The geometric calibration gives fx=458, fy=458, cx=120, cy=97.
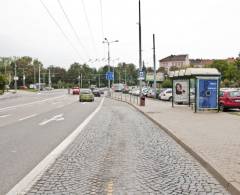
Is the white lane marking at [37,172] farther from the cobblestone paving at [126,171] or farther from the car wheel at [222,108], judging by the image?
the car wheel at [222,108]

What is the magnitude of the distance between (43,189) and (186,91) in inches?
990

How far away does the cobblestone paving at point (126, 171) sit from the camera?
6934 mm

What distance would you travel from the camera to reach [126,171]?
27.3 ft

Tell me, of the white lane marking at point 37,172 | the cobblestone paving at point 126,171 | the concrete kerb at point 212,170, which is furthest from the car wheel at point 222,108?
the white lane marking at point 37,172

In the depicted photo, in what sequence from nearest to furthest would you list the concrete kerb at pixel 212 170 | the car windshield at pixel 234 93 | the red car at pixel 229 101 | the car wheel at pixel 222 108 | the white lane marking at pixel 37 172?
the concrete kerb at pixel 212 170, the white lane marking at pixel 37 172, the red car at pixel 229 101, the car windshield at pixel 234 93, the car wheel at pixel 222 108

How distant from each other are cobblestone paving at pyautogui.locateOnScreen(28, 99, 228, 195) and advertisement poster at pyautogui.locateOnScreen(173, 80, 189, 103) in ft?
61.4

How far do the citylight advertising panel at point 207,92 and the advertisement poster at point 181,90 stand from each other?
5346 millimetres

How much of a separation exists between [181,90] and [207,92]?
595cm

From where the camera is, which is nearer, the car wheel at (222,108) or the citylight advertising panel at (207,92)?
the citylight advertising panel at (207,92)

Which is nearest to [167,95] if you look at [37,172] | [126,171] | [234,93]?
[234,93]

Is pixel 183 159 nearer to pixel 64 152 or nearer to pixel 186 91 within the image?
pixel 64 152

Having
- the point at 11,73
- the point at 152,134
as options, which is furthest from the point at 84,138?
the point at 11,73

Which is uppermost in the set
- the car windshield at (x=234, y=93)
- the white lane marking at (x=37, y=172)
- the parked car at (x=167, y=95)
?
the car windshield at (x=234, y=93)

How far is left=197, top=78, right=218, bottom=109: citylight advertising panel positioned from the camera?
25.6m
